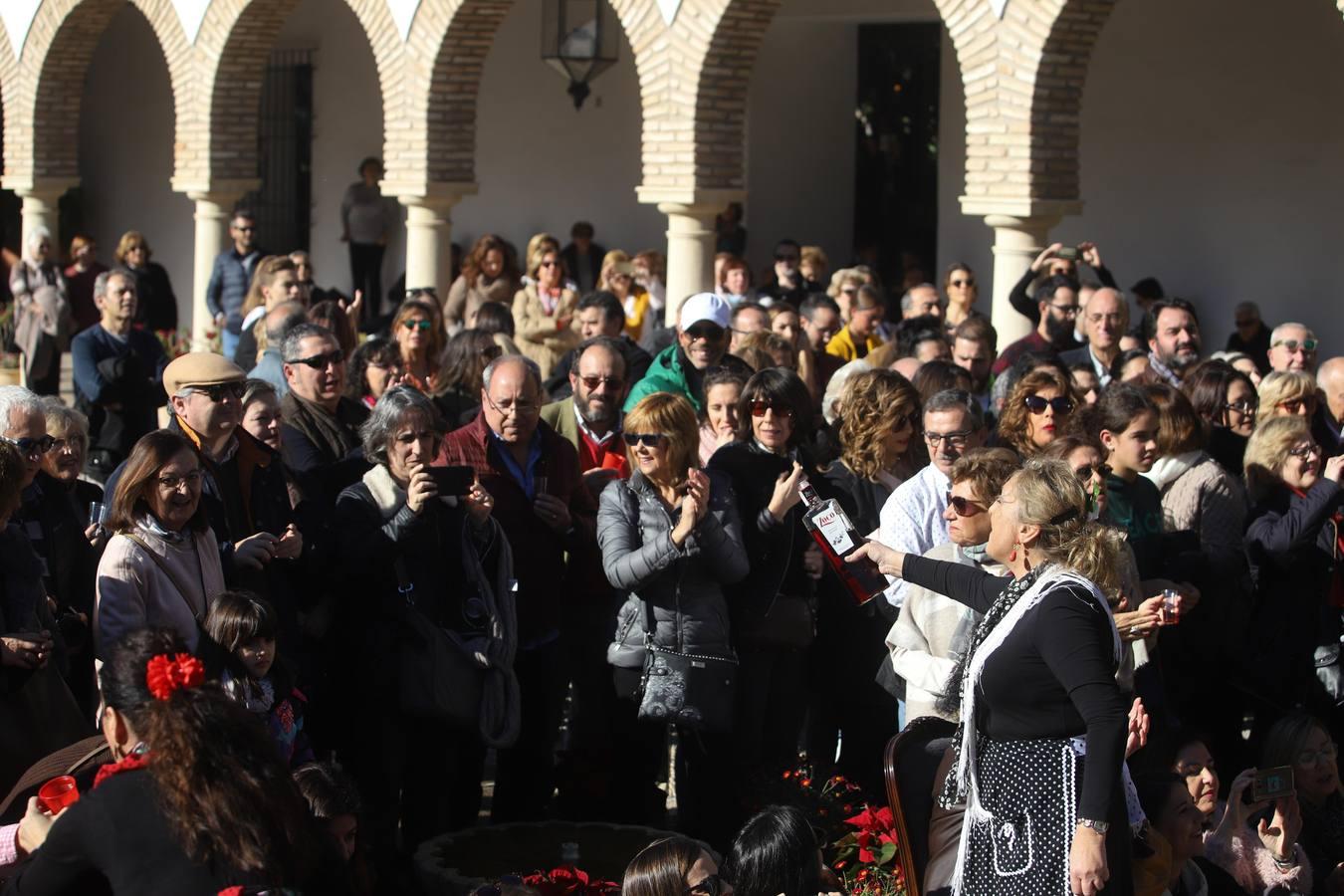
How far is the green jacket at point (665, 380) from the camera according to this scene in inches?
289

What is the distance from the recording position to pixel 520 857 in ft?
17.8

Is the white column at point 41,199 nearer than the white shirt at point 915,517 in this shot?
No

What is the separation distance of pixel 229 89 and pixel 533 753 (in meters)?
11.5

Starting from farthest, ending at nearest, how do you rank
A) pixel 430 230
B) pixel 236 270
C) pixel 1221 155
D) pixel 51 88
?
pixel 51 88
pixel 430 230
pixel 236 270
pixel 1221 155

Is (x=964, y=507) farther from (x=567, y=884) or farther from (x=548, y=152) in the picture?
(x=548, y=152)

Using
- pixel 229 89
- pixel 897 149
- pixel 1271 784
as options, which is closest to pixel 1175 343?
pixel 1271 784

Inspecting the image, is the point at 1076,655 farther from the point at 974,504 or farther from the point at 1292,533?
the point at 1292,533

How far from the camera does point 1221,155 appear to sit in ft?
43.9

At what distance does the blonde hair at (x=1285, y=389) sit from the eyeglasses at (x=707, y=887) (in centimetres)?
371

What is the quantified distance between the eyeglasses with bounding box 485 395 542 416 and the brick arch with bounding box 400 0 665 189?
26.5 feet

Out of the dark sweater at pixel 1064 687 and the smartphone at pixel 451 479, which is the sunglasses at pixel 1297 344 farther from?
the dark sweater at pixel 1064 687

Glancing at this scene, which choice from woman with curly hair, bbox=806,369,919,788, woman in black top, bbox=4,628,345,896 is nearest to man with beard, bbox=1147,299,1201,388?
woman with curly hair, bbox=806,369,919,788

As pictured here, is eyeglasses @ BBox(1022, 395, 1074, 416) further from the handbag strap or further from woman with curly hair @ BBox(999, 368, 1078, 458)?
the handbag strap

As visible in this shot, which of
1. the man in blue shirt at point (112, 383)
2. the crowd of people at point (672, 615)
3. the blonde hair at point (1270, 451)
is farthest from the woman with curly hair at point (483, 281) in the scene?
the blonde hair at point (1270, 451)
